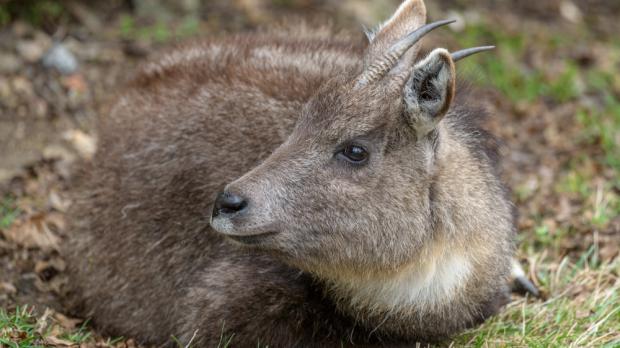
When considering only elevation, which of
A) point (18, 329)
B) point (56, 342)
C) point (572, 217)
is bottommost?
point (18, 329)

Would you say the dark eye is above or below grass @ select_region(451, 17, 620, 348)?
above

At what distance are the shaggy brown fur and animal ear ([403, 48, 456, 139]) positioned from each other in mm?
12

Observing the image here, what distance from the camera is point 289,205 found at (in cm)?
539

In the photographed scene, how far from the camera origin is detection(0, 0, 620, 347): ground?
22.6 feet

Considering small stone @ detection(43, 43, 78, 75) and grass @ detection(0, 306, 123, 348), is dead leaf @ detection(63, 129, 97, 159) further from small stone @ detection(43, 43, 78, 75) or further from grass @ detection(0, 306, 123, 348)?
grass @ detection(0, 306, 123, 348)

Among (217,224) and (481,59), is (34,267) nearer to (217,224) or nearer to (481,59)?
(217,224)

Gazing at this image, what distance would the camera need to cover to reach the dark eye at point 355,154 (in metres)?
5.46

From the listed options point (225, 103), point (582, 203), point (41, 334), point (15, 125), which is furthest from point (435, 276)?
point (15, 125)

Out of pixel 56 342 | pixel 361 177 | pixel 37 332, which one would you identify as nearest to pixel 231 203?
pixel 361 177

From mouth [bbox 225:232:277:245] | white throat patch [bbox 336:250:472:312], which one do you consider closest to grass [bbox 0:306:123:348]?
mouth [bbox 225:232:277:245]

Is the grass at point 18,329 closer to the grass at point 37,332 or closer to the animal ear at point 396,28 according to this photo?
the grass at point 37,332

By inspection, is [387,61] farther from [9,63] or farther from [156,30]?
[156,30]

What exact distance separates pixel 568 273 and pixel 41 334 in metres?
4.34

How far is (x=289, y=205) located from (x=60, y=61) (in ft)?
21.1
